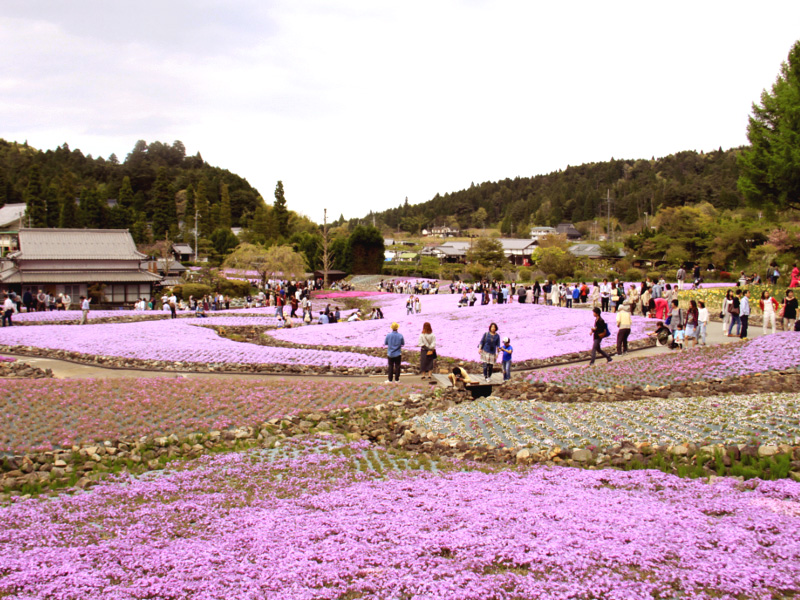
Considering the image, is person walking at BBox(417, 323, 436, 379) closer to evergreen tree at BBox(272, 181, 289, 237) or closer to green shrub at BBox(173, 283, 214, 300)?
green shrub at BBox(173, 283, 214, 300)

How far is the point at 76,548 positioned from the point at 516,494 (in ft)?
19.2

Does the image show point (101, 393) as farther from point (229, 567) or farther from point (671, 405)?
point (671, 405)

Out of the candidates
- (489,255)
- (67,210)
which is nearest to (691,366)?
(489,255)

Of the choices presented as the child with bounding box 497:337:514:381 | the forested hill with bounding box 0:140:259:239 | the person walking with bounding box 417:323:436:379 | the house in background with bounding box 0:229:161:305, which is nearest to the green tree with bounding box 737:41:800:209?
the child with bounding box 497:337:514:381

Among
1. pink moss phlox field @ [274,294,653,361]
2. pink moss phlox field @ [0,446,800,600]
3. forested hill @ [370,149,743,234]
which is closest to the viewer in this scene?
pink moss phlox field @ [0,446,800,600]

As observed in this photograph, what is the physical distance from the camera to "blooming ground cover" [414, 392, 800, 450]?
1090 centimetres

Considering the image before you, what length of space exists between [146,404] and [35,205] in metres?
96.3

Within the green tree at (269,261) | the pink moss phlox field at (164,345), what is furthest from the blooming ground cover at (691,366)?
the green tree at (269,261)

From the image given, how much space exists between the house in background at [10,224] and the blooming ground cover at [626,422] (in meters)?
106

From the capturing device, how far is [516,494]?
8.66 metres

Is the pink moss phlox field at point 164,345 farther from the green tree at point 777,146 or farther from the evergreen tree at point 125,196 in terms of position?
the evergreen tree at point 125,196

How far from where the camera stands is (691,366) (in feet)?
59.9

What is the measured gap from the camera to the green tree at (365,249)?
331 feet

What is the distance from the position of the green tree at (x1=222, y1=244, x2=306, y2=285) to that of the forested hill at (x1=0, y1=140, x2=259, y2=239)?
3326 cm
